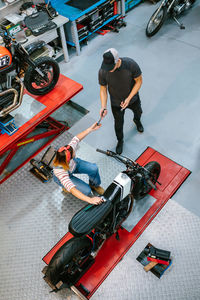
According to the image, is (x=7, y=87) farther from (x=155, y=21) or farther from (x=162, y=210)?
(x=155, y=21)

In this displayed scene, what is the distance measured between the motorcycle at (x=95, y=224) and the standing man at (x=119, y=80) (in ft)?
2.53

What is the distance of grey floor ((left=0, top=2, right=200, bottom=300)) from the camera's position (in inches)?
105

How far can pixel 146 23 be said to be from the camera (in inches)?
222

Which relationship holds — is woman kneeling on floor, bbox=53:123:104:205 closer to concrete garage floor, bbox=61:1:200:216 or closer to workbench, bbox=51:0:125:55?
concrete garage floor, bbox=61:1:200:216

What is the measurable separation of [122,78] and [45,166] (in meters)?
1.53

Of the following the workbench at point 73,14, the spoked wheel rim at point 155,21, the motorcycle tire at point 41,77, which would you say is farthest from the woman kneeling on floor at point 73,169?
the spoked wheel rim at point 155,21

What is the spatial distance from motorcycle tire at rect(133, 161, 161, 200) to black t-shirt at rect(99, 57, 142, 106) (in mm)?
827

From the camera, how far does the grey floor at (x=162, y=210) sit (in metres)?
2.66

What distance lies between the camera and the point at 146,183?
9.14 ft

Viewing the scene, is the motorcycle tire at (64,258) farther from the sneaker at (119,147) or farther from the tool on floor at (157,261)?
the sneaker at (119,147)

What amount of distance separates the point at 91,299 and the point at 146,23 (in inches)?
208

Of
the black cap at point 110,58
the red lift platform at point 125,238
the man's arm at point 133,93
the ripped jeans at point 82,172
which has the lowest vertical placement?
the red lift platform at point 125,238

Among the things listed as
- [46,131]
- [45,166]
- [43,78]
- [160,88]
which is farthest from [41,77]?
[160,88]

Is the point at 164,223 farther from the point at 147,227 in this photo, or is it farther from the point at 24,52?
the point at 24,52
